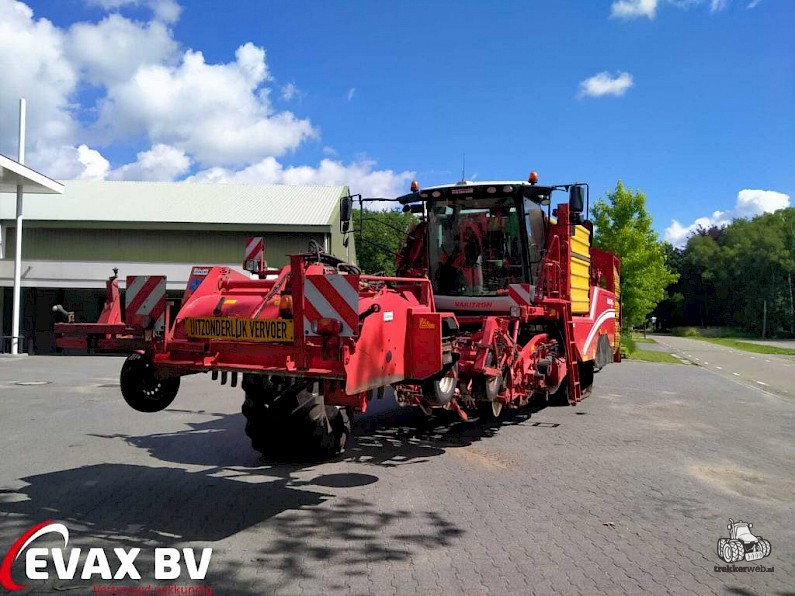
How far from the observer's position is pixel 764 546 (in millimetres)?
4648

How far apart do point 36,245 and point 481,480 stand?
85.8ft

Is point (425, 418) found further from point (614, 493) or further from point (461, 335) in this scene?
point (614, 493)

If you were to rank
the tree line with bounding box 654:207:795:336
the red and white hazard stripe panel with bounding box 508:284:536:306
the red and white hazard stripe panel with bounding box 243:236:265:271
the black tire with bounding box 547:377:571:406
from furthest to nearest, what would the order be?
1. the tree line with bounding box 654:207:795:336
2. the black tire with bounding box 547:377:571:406
3. the red and white hazard stripe panel with bounding box 508:284:536:306
4. the red and white hazard stripe panel with bounding box 243:236:265:271

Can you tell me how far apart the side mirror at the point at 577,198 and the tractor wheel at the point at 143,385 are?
5279 millimetres

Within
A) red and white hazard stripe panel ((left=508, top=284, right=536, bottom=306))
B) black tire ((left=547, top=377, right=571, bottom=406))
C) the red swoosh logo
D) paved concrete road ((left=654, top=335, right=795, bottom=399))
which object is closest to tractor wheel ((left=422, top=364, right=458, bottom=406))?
red and white hazard stripe panel ((left=508, top=284, right=536, bottom=306))

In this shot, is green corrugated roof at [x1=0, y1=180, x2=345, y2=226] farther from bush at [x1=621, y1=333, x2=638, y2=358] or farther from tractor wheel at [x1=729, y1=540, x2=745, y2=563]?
tractor wheel at [x1=729, y1=540, x2=745, y2=563]

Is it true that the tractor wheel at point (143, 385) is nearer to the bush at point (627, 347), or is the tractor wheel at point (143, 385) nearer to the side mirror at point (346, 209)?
the side mirror at point (346, 209)

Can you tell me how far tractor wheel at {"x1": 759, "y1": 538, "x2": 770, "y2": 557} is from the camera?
4.53 metres

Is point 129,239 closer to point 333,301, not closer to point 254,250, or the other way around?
point 254,250

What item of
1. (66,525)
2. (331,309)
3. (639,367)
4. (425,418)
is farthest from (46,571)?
(639,367)

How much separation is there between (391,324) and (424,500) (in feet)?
5.32

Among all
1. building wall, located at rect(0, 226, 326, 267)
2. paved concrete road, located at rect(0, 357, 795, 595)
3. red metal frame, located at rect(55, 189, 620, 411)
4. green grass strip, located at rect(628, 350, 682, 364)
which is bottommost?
paved concrete road, located at rect(0, 357, 795, 595)

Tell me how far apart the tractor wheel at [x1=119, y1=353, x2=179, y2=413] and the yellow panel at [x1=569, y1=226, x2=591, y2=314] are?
232 inches

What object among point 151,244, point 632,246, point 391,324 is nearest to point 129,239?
point 151,244
